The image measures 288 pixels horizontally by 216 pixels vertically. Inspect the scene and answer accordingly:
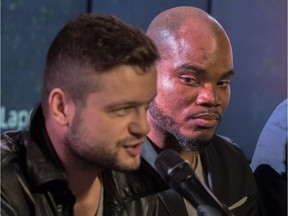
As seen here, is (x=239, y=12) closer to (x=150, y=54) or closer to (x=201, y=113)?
(x=201, y=113)

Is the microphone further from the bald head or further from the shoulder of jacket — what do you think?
the bald head

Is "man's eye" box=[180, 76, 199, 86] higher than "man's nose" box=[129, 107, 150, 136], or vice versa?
"man's nose" box=[129, 107, 150, 136]

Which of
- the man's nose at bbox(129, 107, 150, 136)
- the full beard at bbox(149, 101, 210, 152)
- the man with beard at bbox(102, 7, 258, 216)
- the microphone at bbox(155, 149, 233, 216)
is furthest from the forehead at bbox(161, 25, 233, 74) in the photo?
the microphone at bbox(155, 149, 233, 216)

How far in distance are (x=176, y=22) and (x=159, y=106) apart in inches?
7.9

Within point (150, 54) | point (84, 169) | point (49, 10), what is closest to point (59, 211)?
point (84, 169)

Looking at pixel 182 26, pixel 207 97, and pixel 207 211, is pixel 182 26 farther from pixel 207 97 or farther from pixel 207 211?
pixel 207 211

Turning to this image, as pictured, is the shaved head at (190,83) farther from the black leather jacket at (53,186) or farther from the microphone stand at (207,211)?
the microphone stand at (207,211)

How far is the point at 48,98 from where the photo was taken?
3.40 ft

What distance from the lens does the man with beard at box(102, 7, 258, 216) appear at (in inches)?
52.1

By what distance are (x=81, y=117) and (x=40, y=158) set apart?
0.10 m

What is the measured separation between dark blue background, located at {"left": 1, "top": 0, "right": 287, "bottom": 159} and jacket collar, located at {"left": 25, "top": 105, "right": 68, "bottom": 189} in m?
1.33

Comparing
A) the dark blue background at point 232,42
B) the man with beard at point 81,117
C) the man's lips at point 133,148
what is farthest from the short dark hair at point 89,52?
the dark blue background at point 232,42

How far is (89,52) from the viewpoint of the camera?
39.6 inches

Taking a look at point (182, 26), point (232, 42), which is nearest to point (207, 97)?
point (182, 26)
